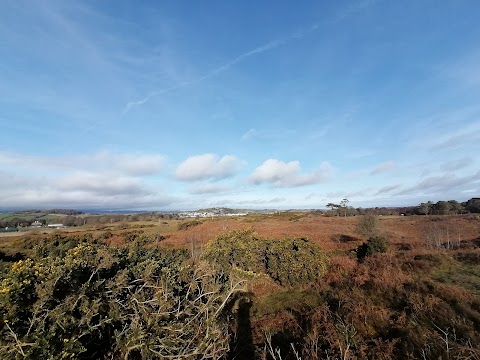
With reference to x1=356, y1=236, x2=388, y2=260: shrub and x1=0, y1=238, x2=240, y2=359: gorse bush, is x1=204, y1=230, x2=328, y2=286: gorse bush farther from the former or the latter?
x1=0, y1=238, x2=240, y2=359: gorse bush

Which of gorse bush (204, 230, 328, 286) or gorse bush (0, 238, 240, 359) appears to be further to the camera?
gorse bush (204, 230, 328, 286)

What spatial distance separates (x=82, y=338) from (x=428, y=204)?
71.1m

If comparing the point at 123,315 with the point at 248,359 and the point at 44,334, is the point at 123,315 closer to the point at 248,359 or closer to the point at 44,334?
the point at 44,334

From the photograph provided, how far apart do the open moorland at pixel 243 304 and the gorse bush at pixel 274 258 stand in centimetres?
5

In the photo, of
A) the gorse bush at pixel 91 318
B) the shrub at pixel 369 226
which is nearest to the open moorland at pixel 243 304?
the gorse bush at pixel 91 318

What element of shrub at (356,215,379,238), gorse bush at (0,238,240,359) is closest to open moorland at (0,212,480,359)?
Result: gorse bush at (0,238,240,359)

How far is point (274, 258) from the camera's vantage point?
46.1 ft

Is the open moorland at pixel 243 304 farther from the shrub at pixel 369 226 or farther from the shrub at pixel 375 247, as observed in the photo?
the shrub at pixel 369 226

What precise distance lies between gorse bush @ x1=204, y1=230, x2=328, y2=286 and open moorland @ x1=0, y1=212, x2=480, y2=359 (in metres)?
0.05

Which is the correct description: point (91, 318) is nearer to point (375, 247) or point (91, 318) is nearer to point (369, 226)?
point (375, 247)

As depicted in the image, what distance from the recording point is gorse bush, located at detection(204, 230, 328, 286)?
13.7 meters

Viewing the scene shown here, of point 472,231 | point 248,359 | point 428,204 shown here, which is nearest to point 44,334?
point 248,359

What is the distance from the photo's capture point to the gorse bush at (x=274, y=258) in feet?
44.8

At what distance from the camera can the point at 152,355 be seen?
13.8 feet
